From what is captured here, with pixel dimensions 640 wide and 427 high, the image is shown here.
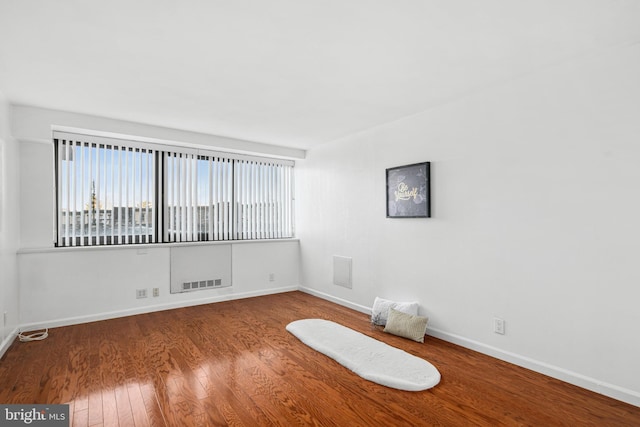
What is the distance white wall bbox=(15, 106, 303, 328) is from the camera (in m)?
3.84

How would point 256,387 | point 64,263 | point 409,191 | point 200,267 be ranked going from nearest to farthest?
point 256,387 < point 409,191 < point 64,263 < point 200,267

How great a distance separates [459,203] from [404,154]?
37.8 inches

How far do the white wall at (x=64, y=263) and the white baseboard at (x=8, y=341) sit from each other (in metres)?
0.24

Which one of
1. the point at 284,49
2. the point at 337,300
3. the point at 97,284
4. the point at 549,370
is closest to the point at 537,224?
the point at 549,370

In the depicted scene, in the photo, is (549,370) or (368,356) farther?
(368,356)

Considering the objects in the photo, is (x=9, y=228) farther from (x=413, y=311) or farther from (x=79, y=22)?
(x=413, y=311)

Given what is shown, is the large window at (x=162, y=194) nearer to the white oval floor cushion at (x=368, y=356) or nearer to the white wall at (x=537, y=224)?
the white oval floor cushion at (x=368, y=356)

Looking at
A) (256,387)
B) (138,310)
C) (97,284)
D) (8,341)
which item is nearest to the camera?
(256,387)

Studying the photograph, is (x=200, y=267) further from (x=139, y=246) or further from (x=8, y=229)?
(x=8, y=229)

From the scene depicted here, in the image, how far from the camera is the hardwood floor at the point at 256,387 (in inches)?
86.6

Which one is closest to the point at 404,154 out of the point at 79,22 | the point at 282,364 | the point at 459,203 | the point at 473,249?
the point at 459,203

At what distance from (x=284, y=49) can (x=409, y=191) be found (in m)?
2.18

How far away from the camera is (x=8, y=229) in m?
3.43

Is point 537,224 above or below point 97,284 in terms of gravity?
above
